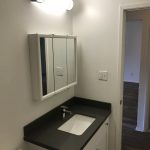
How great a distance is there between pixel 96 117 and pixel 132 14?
1.87m

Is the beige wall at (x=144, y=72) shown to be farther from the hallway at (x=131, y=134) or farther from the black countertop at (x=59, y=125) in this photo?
the black countertop at (x=59, y=125)

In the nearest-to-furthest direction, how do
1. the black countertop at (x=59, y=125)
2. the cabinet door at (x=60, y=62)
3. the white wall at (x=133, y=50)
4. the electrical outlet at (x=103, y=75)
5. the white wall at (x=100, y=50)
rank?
1. the black countertop at (x=59, y=125)
2. the cabinet door at (x=60, y=62)
3. the white wall at (x=100, y=50)
4. the electrical outlet at (x=103, y=75)
5. the white wall at (x=133, y=50)

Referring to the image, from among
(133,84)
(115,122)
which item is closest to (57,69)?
(115,122)

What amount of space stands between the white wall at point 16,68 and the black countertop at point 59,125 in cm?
10

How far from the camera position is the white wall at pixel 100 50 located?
196 cm

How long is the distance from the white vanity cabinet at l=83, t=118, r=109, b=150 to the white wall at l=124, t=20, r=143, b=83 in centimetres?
452

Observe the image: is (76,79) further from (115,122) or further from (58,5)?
(58,5)

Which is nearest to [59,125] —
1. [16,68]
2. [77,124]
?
[77,124]

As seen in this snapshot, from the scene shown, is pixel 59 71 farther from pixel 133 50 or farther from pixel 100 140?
pixel 133 50

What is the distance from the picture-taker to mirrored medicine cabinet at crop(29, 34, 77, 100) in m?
1.56

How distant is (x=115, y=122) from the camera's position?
215 centimetres

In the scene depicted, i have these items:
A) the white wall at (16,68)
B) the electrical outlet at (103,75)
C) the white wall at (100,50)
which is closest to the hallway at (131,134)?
the white wall at (100,50)

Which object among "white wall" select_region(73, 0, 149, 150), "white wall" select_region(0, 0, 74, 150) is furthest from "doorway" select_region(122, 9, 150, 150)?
"white wall" select_region(0, 0, 74, 150)

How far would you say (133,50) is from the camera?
6.24 meters
